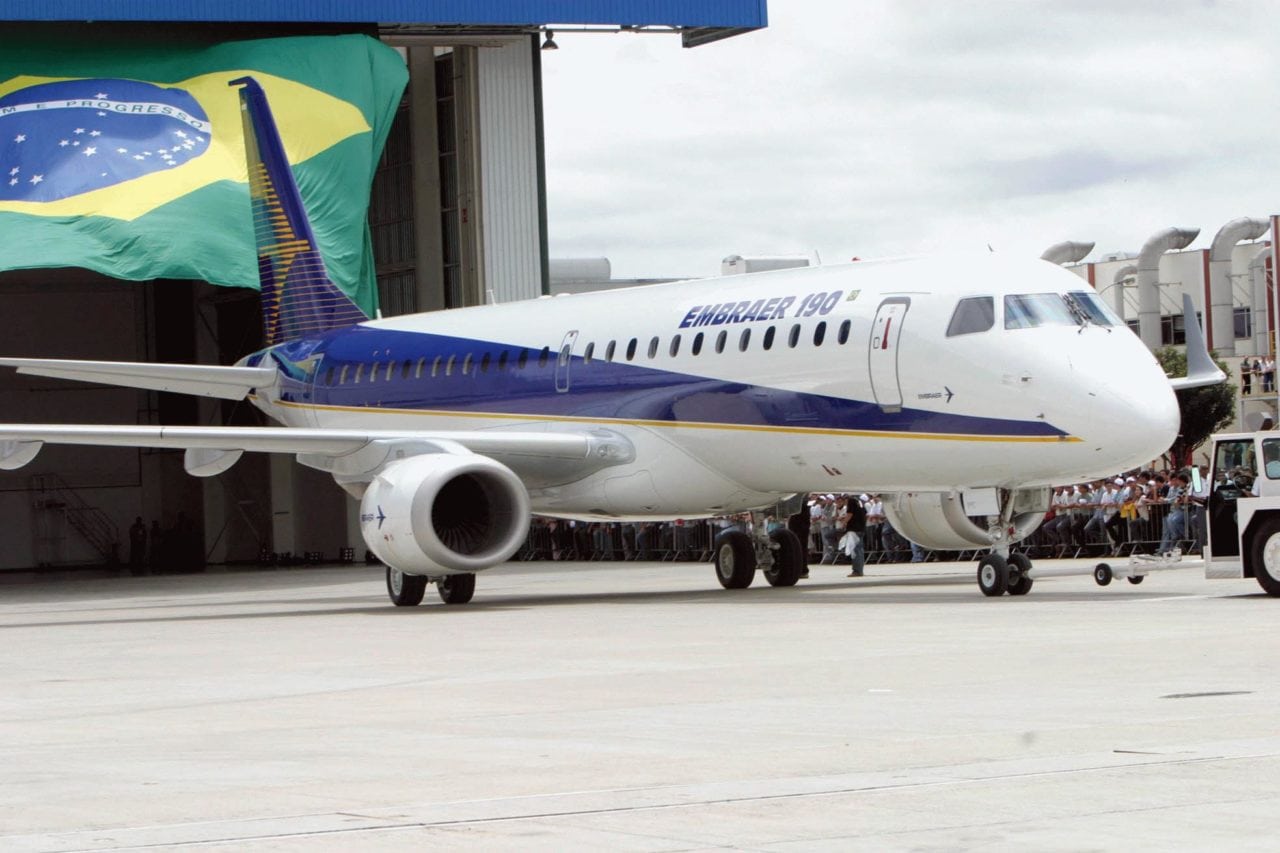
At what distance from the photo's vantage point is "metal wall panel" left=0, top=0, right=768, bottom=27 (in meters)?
35.1

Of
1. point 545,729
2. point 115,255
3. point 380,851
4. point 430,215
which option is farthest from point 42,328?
point 380,851

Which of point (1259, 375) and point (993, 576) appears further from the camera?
point (1259, 375)

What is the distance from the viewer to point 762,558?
25703 mm

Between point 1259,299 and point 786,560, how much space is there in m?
42.1

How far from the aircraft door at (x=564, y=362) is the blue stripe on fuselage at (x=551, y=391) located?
3.1 inches

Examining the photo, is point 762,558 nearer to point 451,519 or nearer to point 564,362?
point 564,362

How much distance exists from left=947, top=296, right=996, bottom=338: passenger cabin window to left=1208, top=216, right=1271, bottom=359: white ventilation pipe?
164 ft

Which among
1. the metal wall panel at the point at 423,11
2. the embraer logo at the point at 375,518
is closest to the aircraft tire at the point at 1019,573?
the embraer logo at the point at 375,518

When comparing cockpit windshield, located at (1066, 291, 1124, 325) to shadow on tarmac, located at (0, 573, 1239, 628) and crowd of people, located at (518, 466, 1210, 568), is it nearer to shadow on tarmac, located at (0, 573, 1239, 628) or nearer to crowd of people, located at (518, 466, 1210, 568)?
shadow on tarmac, located at (0, 573, 1239, 628)

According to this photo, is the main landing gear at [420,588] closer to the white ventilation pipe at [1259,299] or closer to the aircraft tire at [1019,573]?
the aircraft tire at [1019,573]

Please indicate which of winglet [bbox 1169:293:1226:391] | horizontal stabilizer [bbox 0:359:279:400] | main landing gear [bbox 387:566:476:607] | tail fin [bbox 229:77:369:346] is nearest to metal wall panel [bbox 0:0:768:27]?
tail fin [bbox 229:77:369:346]

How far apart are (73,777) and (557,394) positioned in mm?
16087

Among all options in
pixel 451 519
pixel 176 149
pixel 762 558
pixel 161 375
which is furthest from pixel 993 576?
pixel 176 149

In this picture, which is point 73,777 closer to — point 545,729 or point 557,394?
point 545,729
